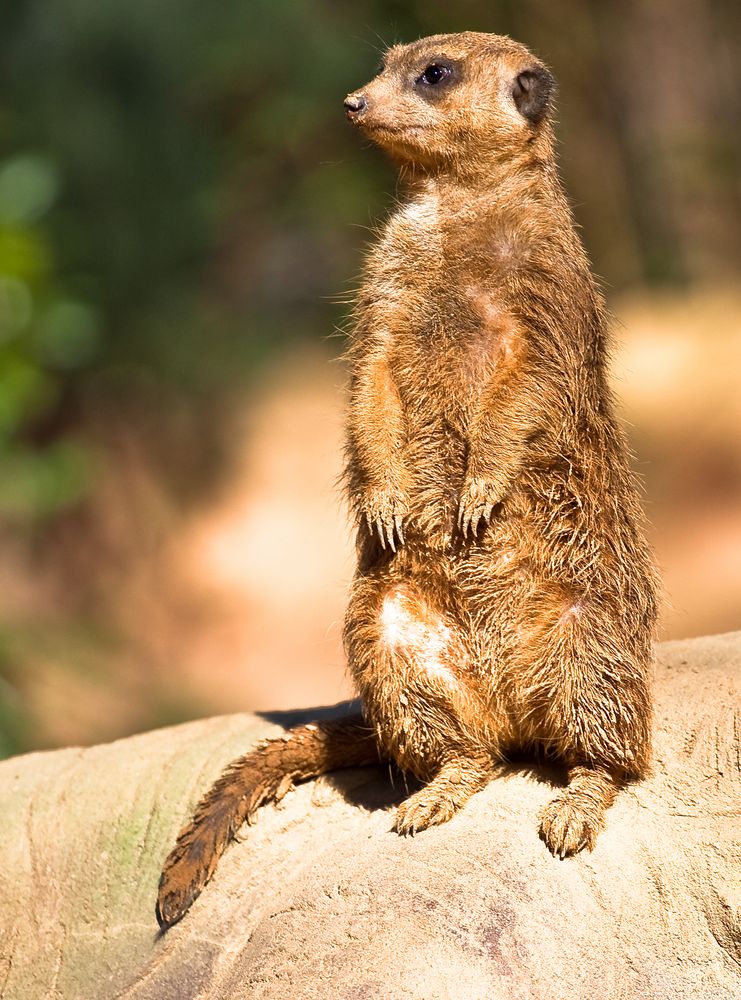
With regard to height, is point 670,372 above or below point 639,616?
above

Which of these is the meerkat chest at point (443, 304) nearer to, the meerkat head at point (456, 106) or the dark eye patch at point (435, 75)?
the meerkat head at point (456, 106)

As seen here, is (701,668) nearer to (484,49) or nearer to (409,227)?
(409,227)

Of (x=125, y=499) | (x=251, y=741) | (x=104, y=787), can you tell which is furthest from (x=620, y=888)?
(x=125, y=499)

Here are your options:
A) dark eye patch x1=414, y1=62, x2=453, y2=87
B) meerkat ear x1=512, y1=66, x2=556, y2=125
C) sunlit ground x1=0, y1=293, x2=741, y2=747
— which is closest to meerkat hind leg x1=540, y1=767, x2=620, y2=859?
meerkat ear x1=512, y1=66, x2=556, y2=125

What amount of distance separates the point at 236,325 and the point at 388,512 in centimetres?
1022

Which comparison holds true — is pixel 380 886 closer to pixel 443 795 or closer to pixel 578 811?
pixel 443 795

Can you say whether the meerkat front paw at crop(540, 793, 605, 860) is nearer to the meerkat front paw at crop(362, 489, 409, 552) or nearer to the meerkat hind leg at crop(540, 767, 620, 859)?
the meerkat hind leg at crop(540, 767, 620, 859)

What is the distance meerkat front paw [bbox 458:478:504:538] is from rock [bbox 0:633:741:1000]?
711mm

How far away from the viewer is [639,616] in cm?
377

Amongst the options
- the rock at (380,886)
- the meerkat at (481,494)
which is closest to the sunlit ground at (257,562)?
the rock at (380,886)

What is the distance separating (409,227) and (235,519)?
341 inches

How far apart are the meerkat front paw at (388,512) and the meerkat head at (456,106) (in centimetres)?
94

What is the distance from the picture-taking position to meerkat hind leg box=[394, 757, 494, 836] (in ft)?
11.8

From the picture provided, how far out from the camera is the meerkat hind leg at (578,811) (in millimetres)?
3436
